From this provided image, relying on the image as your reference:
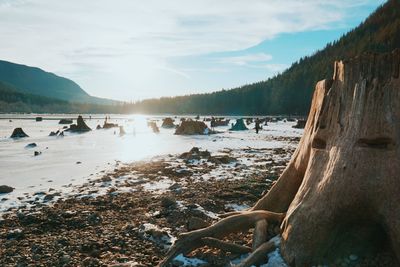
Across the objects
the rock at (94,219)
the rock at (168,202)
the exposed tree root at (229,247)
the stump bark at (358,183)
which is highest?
the stump bark at (358,183)

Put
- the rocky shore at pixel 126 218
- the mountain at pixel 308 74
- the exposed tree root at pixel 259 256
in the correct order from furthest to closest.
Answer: the mountain at pixel 308 74 < the rocky shore at pixel 126 218 < the exposed tree root at pixel 259 256

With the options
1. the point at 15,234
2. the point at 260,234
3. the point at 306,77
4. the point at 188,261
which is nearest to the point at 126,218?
the point at 15,234

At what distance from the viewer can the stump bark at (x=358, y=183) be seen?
193 inches

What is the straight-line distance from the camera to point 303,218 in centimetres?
520

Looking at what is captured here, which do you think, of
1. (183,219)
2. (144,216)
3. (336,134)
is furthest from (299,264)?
(144,216)

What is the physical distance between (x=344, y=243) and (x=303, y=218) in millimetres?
660

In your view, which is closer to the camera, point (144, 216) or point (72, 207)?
point (144, 216)

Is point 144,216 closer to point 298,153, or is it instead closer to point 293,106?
point 298,153

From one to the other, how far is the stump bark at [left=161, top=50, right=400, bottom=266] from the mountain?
9885 centimetres

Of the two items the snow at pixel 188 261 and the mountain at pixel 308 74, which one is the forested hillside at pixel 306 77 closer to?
the mountain at pixel 308 74

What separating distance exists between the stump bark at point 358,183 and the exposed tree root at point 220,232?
2.55ft

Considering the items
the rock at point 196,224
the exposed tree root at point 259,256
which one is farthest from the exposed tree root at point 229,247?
the rock at point 196,224

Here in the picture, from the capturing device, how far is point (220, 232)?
6184mm

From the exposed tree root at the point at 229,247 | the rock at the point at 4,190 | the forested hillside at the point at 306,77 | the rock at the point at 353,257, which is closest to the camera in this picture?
the rock at the point at 353,257
